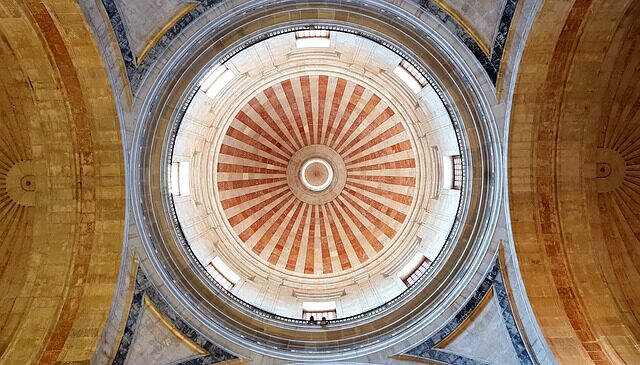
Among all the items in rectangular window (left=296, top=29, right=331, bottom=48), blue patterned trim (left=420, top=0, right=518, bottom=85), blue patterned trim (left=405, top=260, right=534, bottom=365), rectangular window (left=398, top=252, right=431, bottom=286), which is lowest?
blue patterned trim (left=405, top=260, right=534, bottom=365)

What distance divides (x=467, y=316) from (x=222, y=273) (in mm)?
8928

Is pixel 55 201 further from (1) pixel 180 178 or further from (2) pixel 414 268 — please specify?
(2) pixel 414 268

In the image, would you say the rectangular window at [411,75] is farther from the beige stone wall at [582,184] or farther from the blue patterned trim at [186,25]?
the beige stone wall at [582,184]

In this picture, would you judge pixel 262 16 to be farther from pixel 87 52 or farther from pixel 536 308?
pixel 536 308

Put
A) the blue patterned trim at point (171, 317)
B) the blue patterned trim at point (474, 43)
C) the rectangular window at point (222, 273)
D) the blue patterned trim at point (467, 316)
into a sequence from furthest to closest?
the rectangular window at point (222, 273) < the blue patterned trim at point (171, 317) < the blue patterned trim at point (467, 316) < the blue patterned trim at point (474, 43)

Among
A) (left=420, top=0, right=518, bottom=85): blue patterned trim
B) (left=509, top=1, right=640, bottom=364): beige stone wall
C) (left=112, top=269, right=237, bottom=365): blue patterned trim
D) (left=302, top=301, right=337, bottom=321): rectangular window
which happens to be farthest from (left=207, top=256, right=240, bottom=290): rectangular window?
(left=420, top=0, right=518, bottom=85): blue patterned trim

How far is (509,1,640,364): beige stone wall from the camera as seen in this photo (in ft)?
39.4

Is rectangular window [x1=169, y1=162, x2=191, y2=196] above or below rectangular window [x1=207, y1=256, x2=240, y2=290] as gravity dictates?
above

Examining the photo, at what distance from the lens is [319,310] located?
656 inches

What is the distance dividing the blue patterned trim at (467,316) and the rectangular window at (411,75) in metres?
6.50

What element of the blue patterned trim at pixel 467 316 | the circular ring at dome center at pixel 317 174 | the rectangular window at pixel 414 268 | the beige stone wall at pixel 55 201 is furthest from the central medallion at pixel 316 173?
the blue patterned trim at pixel 467 316

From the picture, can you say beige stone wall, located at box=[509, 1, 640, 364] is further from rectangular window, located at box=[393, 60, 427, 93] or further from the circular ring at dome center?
the circular ring at dome center

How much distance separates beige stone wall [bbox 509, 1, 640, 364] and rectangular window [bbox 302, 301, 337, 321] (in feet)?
21.8

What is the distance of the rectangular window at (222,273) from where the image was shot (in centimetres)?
1719
